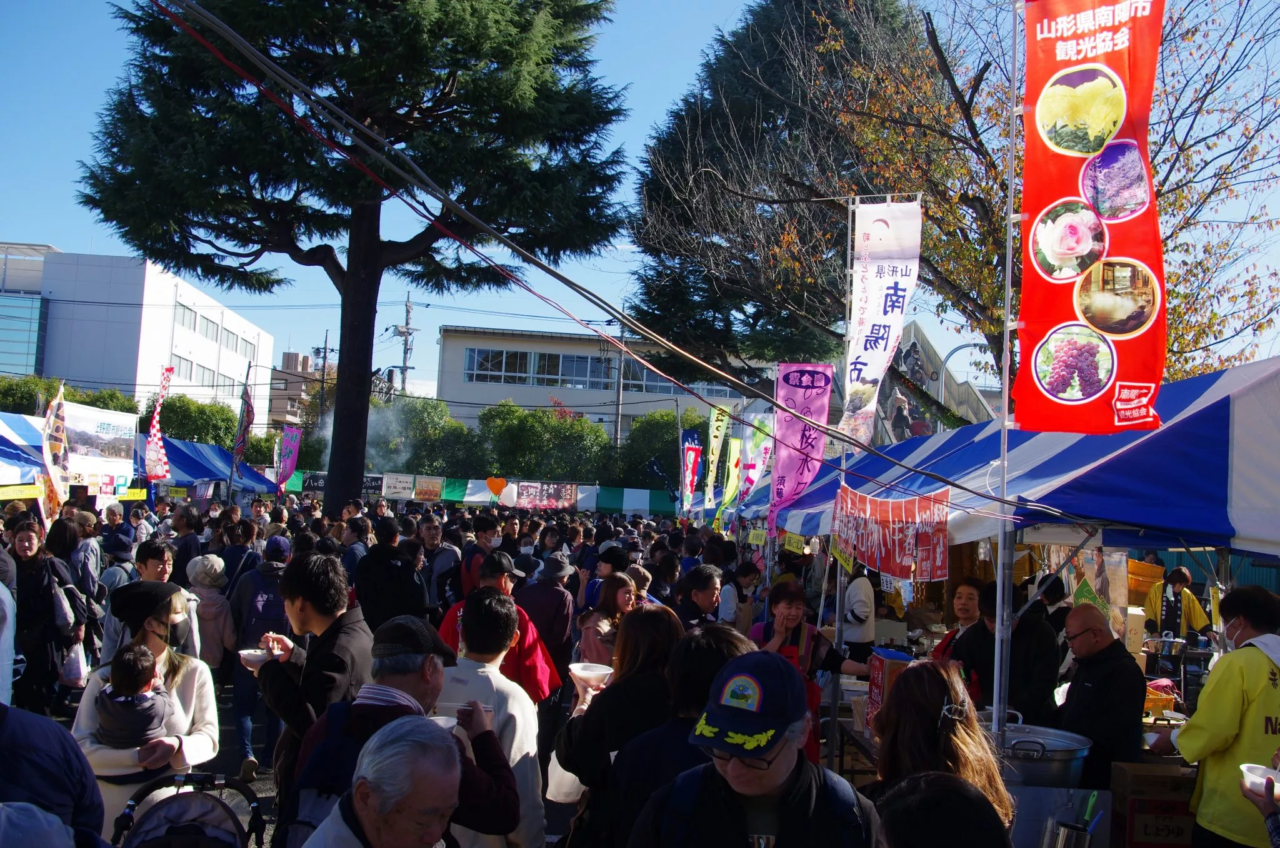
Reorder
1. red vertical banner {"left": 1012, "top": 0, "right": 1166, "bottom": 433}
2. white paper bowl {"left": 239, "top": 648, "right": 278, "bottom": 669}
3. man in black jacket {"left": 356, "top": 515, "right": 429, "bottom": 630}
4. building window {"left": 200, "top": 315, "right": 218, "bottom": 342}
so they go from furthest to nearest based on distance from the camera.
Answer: building window {"left": 200, "top": 315, "right": 218, "bottom": 342}, man in black jacket {"left": 356, "top": 515, "right": 429, "bottom": 630}, red vertical banner {"left": 1012, "top": 0, "right": 1166, "bottom": 433}, white paper bowl {"left": 239, "top": 648, "right": 278, "bottom": 669}

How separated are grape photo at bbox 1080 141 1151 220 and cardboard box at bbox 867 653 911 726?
254 cm

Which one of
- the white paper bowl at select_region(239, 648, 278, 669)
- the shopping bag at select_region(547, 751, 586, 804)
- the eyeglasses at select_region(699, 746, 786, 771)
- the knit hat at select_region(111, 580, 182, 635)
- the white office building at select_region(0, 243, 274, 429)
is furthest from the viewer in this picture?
the white office building at select_region(0, 243, 274, 429)

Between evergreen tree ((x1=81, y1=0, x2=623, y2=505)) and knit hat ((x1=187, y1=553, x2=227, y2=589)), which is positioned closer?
knit hat ((x1=187, y1=553, x2=227, y2=589))

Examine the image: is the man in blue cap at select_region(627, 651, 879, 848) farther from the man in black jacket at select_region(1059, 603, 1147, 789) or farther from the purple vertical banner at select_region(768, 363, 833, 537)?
the purple vertical banner at select_region(768, 363, 833, 537)

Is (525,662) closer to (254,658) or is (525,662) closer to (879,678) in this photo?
(254,658)

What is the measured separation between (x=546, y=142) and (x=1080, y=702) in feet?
56.5

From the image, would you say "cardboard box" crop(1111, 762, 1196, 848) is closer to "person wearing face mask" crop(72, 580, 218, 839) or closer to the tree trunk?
"person wearing face mask" crop(72, 580, 218, 839)

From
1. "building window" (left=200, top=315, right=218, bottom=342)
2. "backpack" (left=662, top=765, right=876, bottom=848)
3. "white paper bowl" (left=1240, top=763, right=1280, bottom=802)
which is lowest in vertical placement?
"white paper bowl" (left=1240, top=763, right=1280, bottom=802)

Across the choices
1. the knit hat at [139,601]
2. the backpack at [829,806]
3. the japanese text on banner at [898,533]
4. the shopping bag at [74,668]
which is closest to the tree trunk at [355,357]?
the shopping bag at [74,668]

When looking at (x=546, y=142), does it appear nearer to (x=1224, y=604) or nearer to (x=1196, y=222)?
(x=1196, y=222)

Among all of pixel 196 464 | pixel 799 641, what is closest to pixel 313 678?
pixel 799 641

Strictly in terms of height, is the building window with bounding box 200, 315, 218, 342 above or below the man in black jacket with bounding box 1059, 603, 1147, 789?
above

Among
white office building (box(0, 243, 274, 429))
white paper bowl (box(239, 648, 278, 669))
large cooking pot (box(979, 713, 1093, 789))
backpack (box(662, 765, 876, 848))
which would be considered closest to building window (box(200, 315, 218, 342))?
white office building (box(0, 243, 274, 429))

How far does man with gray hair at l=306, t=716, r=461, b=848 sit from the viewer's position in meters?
2.31
